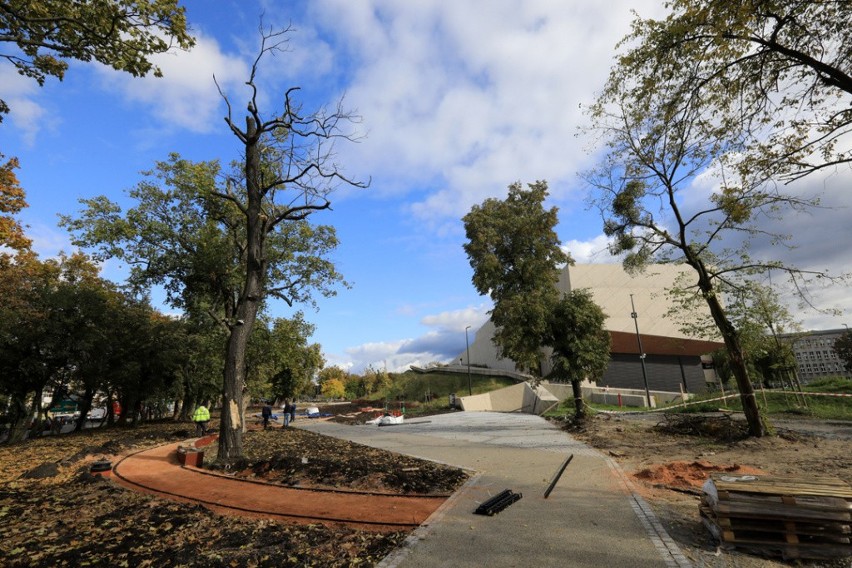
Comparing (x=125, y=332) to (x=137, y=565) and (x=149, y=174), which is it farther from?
(x=137, y=565)

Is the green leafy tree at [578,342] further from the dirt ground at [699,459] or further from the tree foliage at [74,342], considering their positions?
the tree foliage at [74,342]

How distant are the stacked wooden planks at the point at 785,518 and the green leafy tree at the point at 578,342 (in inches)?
557

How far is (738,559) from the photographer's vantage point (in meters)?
4.80

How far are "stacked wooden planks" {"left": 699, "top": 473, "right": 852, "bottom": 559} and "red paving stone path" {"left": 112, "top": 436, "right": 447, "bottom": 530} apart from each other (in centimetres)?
424

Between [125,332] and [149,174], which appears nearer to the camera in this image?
[149,174]

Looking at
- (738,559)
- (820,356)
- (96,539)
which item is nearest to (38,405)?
(96,539)

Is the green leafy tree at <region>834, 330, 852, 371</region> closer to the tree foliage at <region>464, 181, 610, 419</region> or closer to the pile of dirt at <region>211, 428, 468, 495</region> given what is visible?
the tree foliage at <region>464, 181, 610, 419</region>

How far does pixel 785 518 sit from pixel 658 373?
43375 millimetres

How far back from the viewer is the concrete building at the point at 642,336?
1668 inches

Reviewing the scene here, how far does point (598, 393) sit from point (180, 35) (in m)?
36.4

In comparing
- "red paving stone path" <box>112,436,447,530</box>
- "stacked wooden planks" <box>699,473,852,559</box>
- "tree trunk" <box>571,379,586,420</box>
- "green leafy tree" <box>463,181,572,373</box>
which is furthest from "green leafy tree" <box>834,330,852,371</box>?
"red paving stone path" <box>112,436,447,530</box>

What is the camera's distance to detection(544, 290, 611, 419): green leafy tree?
63.4 feet

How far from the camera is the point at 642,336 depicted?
43.0 metres

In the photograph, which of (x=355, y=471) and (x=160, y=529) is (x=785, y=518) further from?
(x=160, y=529)
